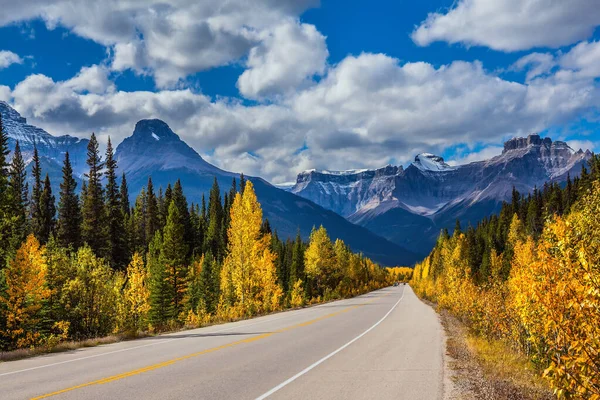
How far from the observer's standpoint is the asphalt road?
29.5 feet

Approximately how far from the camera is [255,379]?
33.4ft

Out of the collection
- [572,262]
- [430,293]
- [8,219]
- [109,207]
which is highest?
[109,207]

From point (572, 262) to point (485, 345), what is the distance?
10.2 meters

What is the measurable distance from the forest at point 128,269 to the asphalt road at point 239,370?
200 inches

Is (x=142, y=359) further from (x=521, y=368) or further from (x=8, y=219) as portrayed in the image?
(x=8, y=219)

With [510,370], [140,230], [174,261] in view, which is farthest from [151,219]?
[510,370]

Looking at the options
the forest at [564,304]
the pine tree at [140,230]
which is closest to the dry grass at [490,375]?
the forest at [564,304]

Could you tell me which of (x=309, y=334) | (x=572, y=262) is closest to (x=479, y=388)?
(x=572, y=262)

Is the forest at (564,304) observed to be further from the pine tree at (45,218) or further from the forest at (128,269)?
the pine tree at (45,218)

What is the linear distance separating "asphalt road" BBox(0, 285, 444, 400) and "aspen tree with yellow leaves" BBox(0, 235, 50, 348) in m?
5.34

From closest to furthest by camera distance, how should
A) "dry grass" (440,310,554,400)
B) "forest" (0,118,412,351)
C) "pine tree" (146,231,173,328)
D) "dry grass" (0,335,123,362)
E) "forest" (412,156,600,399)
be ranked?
1. "forest" (412,156,600,399)
2. "dry grass" (440,310,554,400)
3. "dry grass" (0,335,123,362)
4. "forest" (0,118,412,351)
5. "pine tree" (146,231,173,328)

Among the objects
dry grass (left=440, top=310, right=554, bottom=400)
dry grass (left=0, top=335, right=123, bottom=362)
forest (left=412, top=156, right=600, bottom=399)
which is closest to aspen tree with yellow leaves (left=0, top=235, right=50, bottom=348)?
dry grass (left=0, top=335, right=123, bottom=362)

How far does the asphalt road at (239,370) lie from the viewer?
29.5 ft

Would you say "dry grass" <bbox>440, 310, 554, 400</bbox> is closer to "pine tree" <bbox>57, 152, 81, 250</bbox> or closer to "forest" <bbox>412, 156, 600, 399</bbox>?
"forest" <bbox>412, 156, 600, 399</bbox>
